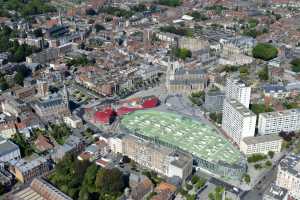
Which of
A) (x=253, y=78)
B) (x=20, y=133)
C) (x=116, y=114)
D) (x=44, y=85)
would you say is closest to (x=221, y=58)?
(x=253, y=78)

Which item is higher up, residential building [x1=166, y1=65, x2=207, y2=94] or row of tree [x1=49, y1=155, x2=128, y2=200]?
residential building [x1=166, y1=65, x2=207, y2=94]

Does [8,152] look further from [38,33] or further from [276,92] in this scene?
[38,33]

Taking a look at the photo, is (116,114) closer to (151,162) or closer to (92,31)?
(151,162)

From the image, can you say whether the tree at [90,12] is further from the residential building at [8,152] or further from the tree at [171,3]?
the residential building at [8,152]

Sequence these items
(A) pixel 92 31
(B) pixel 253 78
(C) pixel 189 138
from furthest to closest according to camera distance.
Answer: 1. (A) pixel 92 31
2. (B) pixel 253 78
3. (C) pixel 189 138

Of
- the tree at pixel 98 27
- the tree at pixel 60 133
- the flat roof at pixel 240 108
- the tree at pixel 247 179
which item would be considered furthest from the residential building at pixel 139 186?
the tree at pixel 98 27

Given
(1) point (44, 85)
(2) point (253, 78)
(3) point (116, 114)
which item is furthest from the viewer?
(2) point (253, 78)

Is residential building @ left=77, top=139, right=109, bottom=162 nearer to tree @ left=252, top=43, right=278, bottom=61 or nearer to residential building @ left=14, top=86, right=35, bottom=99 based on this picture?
residential building @ left=14, top=86, right=35, bottom=99

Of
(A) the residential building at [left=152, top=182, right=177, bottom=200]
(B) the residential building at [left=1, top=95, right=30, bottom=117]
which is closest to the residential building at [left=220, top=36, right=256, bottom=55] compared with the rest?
(B) the residential building at [left=1, top=95, right=30, bottom=117]
